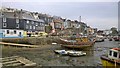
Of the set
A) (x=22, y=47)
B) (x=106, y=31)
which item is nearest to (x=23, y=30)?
(x=22, y=47)

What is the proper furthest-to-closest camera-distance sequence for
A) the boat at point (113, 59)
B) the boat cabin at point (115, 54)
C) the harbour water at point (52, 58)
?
the harbour water at point (52, 58)
the boat cabin at point (115, 54)
the boat at point (113, 59)

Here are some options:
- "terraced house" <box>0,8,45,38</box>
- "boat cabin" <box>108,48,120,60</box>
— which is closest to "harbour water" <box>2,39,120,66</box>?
"boat cabin" <box>108,48,120,60</box>

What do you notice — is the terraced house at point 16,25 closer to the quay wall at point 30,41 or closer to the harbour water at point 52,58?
the quay wall at point 30,41

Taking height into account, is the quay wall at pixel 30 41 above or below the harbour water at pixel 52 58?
above

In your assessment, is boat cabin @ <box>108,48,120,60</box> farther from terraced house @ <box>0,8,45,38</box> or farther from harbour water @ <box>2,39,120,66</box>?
terraced house @ <box>0,8,45,38</box>

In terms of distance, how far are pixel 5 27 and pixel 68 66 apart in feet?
132

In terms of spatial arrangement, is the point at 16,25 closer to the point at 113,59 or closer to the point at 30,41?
the point at 30,41

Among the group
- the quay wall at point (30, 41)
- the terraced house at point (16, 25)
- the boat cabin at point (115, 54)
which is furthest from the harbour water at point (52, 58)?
the terraced house at point (16, 25)

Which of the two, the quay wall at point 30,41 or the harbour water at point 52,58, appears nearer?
the harbour water at point 52,58

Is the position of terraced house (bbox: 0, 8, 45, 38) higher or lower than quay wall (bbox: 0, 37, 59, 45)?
higher

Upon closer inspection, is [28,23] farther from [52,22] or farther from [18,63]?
[18,63]

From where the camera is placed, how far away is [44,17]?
9412 cm

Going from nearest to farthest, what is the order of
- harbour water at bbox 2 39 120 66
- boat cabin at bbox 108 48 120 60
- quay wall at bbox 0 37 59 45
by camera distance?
boat cabin at bbox 108 48 120 60, harbour water at bbox 2 39 120 66, quay wall at bbox 0 37 59 45

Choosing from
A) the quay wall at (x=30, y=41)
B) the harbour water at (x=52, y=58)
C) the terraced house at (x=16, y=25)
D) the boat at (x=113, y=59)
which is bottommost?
the harbour water at (x=52, y=58)
